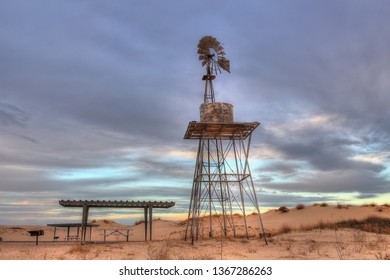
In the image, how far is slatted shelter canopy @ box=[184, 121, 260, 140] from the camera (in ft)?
65.7

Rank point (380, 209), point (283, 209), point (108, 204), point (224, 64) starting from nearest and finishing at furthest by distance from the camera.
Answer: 1. point (108, 204)
2. point (224, 64)
3. point (380, 209)
4. point (283, 209)

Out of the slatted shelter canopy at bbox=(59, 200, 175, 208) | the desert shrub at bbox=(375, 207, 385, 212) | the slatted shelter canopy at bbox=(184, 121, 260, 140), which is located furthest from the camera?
the desert shrub at bbox=(375, 207, 385, 212)

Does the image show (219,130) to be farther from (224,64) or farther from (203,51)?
(203,51)

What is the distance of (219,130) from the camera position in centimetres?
2111

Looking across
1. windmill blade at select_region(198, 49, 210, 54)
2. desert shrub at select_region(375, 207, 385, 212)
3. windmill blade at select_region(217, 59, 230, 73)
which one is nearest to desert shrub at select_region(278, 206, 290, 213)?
desert shrub at select_region(375, 207, 385, 212)

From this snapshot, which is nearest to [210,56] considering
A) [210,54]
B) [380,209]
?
[210,54]

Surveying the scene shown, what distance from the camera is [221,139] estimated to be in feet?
73.8

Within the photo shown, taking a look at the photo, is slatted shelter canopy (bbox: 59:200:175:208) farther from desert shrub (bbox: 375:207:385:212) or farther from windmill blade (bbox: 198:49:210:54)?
desert shrub (bbox: 375:207:385:212)

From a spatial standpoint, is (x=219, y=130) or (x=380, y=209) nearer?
(x=219, y=130)

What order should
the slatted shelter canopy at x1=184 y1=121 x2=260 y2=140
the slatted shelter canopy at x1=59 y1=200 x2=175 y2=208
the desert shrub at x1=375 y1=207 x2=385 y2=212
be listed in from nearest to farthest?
the slatted shelter canopy at x1=184 y1=121 x2=260 y2=140 → the slatted shelter canopy at x1=59 y1=200 x2=175 y2=208 → the desert shrub at x1=375 y1=207 x2=385 y2=212
